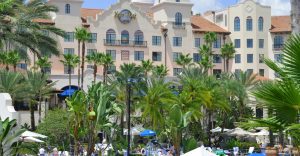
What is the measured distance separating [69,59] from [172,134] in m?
30.7

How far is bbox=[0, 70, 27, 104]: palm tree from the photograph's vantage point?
51.1 metres

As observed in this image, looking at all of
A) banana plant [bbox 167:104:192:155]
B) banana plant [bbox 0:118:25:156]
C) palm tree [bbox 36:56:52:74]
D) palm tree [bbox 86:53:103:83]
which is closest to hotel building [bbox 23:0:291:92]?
palm tree [bbox 86:53:103:83]

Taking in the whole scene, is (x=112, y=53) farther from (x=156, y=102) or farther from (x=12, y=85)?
(x=156, y=102)

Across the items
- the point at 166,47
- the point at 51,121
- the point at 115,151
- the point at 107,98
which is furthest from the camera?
the point at 166,47

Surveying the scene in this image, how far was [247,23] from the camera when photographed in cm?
8038

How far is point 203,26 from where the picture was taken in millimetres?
81312

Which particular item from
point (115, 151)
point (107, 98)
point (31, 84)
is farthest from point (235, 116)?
point (107, 98)

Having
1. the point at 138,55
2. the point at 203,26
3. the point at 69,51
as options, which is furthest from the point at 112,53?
the point at 203,26

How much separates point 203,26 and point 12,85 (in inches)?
1462

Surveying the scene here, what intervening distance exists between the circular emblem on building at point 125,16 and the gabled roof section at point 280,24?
21.4 metres

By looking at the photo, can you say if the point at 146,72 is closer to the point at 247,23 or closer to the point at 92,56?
the point at 92,56

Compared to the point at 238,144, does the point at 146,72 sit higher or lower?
higher

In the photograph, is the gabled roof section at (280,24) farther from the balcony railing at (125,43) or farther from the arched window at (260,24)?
the balcony railing at (125,43)

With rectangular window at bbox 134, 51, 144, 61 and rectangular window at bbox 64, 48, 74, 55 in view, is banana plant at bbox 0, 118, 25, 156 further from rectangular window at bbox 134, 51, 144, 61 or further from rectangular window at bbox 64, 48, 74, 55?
rectangular window at bbox 134, 51, 144, 61
